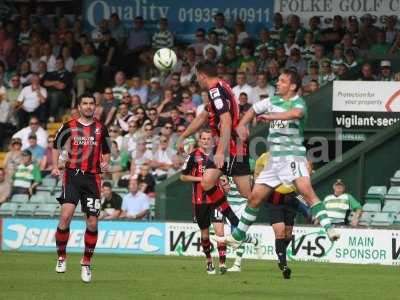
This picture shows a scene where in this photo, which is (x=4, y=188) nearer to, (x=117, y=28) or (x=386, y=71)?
(x=117, y=28)

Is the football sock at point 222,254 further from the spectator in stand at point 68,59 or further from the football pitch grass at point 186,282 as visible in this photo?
the spectator in stand at point 68,59

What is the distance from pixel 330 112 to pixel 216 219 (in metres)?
7.29

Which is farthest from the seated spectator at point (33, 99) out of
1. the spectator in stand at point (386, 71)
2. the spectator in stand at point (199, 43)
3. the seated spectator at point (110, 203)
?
the spectator in stand at point (386, 71)

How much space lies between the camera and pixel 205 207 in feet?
49.9

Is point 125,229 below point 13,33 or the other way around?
below

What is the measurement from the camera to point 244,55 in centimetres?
2436

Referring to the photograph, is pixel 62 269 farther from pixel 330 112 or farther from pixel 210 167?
pixel 330 112

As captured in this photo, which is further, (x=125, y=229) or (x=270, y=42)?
(x=270, y=42)

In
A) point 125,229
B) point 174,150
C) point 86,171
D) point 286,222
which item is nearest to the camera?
point 86,171

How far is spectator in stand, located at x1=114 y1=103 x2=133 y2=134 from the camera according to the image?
79.3ft

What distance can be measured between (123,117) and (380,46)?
17.3ft

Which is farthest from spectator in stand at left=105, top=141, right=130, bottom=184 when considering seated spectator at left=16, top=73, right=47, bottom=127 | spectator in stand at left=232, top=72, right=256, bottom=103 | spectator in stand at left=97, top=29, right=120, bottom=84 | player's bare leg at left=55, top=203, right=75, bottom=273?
player's bare leg at left=55, top=203, right=75, bottom=273

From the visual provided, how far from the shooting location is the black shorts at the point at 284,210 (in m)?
15.0

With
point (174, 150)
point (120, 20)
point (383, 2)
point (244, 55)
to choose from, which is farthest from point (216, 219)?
point (120, 20)
